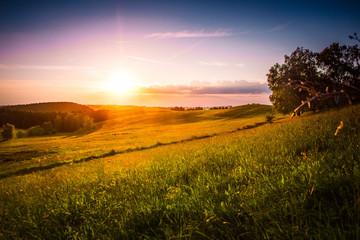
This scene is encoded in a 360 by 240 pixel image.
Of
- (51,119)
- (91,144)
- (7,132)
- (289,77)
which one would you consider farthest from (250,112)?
(51,119)

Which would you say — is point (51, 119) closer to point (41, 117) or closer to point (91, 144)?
point (41, 117)

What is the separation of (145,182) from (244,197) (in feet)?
7.62

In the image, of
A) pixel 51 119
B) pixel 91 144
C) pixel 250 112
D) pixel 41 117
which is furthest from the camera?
pixel 41 117

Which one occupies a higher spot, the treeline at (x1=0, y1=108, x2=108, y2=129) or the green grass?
the treeline at (x1=0, y1=108, x2=108, y2=129)

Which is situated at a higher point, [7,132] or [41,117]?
[41,117]

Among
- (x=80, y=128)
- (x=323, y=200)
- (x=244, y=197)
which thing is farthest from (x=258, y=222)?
(x=80, y=128)

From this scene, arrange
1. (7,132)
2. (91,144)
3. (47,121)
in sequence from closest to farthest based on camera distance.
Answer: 1. (91,144)
2. (7,132)
3. (47,121)

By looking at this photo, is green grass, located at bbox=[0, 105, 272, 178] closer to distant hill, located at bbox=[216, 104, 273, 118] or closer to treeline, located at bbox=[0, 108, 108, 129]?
distant hill, located at bbox=[216, 104, 273, 118]

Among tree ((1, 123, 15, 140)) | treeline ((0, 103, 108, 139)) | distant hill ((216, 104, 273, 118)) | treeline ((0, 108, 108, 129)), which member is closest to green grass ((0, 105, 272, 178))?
distant hill ((216, 104, 273, 118))

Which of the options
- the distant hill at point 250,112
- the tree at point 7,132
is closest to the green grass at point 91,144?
the distant hill at point 250,112

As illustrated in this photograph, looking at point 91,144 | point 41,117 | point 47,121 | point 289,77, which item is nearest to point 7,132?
point 47,121

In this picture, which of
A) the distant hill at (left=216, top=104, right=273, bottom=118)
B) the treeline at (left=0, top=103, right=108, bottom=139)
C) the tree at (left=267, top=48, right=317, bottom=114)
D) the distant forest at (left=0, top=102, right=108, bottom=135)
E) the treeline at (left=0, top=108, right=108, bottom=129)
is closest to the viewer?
the tree at (left=267, top=48, right=317, bottom=114)

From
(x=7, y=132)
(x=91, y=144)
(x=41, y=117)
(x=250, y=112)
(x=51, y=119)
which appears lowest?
(x=91, y=144)

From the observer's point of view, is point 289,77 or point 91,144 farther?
point 91,144
